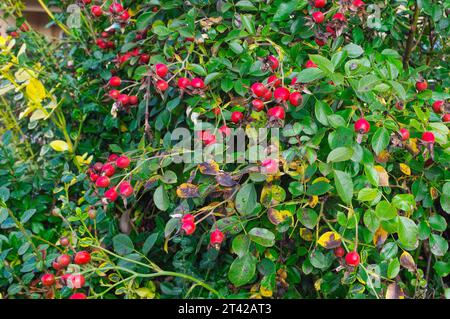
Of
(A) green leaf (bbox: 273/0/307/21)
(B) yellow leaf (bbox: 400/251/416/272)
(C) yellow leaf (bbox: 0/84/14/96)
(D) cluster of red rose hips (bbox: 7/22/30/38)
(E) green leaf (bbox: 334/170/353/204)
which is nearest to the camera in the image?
(E) green leaf (bbox: 334/170/353/204)

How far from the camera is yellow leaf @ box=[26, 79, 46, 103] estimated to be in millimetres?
1212

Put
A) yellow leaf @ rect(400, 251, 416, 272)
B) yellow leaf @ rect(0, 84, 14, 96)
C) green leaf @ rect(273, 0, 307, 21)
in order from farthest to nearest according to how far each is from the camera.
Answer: yellow leaf @ rect(0, 84, 14, 96) < green leaf @ rect(273, 0, 307, 21) < yellow leaf @ rect(400, 251, 416, 272)

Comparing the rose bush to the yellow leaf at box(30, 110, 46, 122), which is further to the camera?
the yellow leaf at box(30, 110, 46, 122)

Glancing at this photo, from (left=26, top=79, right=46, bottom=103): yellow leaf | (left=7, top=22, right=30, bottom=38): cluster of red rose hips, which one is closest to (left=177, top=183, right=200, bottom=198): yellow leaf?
(left=26, top=79, right=46, bottom=103): yellow leaf

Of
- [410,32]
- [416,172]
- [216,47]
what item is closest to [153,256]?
[216,47]

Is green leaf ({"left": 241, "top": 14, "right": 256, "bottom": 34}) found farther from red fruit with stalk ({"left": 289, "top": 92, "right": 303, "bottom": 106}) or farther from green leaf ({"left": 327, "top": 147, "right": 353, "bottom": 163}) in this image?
green leaf ({"left": 327, "top": 147, "right": 353, "bottom": 163})

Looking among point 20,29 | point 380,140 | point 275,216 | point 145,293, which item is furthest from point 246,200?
point 20,29

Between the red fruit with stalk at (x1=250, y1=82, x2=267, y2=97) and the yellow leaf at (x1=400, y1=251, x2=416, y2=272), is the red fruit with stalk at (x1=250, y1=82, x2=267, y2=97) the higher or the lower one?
the higher one

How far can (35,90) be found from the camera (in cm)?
122

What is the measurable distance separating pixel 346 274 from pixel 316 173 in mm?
207

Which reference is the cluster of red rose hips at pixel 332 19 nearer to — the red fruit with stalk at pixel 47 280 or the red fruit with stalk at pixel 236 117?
the red fruit with stalk at pixel 236 117

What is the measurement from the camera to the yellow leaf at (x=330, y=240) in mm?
896

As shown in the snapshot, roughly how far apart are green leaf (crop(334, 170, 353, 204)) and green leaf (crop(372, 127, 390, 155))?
8cm

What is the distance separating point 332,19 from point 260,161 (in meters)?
0.37
